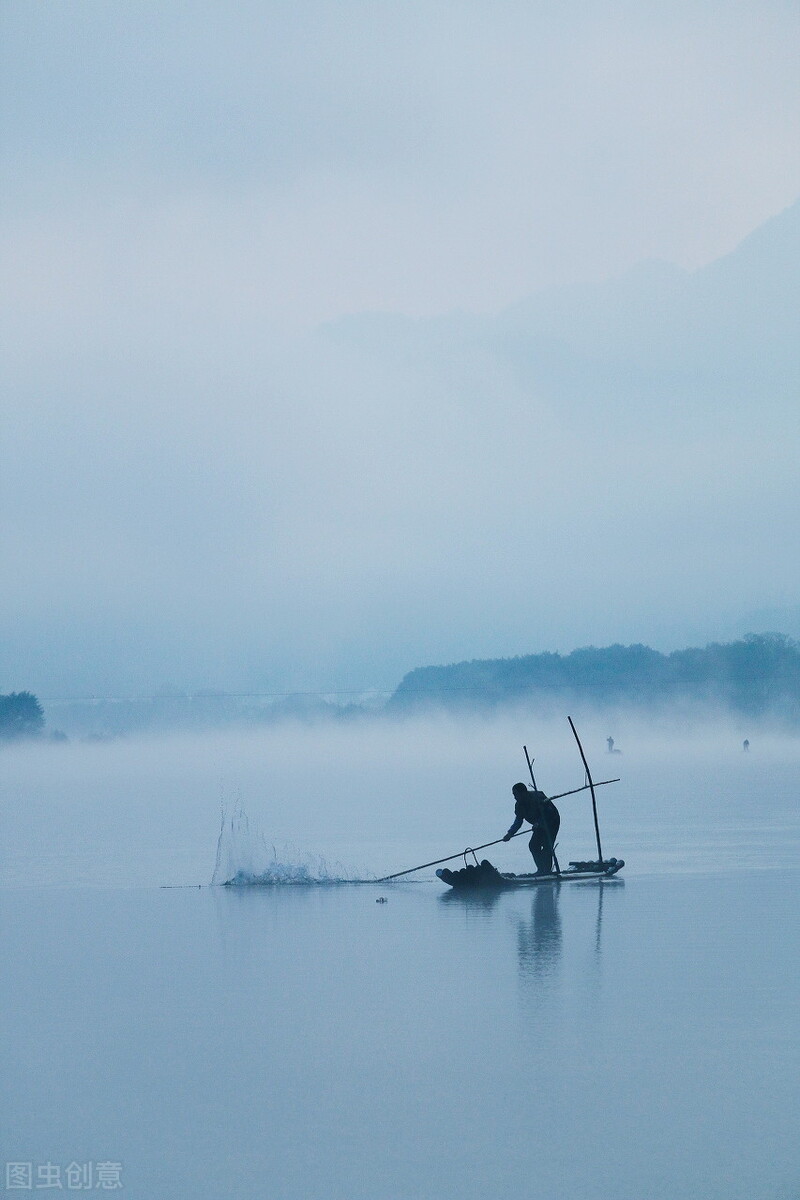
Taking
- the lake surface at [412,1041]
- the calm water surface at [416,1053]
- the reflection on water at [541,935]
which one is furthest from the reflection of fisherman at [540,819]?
the calm water surface at [416,1053]

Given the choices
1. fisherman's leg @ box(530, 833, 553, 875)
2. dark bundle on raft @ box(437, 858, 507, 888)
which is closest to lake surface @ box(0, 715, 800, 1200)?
dark bundle on raft @ box(437, 858, 507, 888)

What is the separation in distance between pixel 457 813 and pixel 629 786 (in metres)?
18.0

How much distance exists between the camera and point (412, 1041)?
11273 mm

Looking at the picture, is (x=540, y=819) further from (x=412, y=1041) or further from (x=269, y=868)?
(x=412, y=1041)

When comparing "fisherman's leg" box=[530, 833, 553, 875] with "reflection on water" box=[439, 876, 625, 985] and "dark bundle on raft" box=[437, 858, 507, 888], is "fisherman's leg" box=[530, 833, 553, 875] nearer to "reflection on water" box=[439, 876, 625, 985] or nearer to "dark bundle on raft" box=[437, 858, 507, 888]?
"reflection on water" box=[439, 876, 625, 985]

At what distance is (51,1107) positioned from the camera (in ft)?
31.9

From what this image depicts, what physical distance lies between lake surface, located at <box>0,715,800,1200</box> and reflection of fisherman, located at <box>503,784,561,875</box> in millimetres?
773

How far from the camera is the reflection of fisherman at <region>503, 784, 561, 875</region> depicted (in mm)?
20656

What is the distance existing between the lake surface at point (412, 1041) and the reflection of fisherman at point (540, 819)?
0.77 meters

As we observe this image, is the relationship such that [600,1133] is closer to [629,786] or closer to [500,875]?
[500,875]

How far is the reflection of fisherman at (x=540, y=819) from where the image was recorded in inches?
813

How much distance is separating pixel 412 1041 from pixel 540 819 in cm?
981

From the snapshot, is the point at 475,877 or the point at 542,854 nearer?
the point at 475,877

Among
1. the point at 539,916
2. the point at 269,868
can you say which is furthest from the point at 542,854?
the point at 269,868
